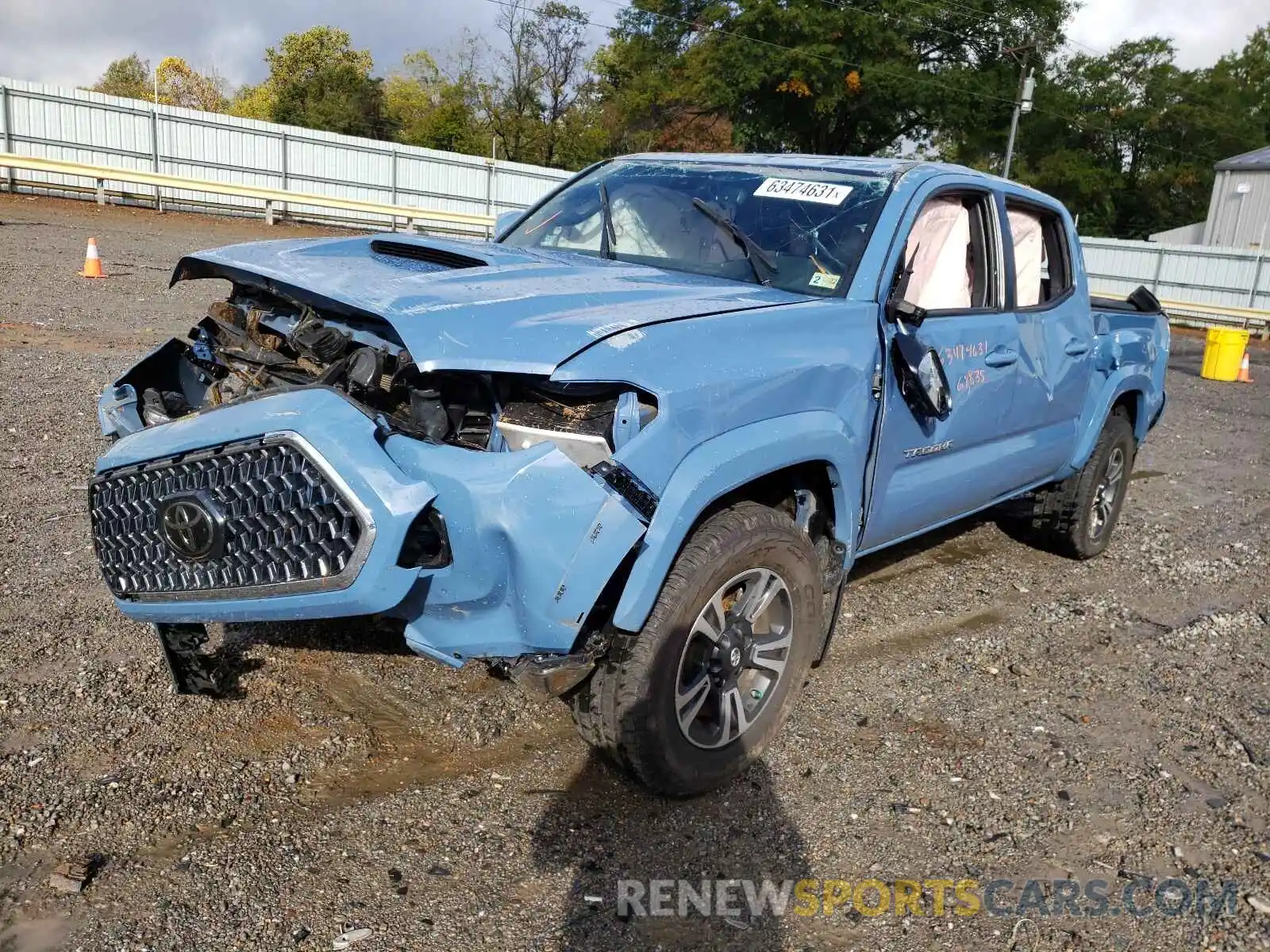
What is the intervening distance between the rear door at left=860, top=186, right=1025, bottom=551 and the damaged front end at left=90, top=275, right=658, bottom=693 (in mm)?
1408

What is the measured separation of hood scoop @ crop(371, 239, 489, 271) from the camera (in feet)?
11.8

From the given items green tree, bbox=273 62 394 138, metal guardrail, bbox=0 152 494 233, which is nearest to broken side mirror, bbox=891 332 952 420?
metal guardrail, bbox=0 152 494 233

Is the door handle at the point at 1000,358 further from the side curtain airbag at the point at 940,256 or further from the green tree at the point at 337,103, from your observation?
the green tree at the point at 337,103

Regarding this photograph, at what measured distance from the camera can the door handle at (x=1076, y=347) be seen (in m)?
5.07

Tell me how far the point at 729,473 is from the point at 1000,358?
77.7 inches

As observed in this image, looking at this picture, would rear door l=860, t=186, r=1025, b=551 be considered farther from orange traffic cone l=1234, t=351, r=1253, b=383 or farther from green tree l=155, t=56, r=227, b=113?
green tree l=155, t=56, r=227, b=113

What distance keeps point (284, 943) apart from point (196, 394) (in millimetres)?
2135

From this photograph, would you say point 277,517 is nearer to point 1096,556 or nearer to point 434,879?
point 434,879

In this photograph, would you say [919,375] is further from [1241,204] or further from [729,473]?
[1241,204]

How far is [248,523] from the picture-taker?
2826 millimetres

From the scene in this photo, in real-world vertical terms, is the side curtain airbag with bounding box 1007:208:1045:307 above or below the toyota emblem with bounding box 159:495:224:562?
above

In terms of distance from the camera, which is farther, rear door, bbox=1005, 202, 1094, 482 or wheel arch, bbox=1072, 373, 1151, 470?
wheel arch, bbox=1072, 373, 1151, 470

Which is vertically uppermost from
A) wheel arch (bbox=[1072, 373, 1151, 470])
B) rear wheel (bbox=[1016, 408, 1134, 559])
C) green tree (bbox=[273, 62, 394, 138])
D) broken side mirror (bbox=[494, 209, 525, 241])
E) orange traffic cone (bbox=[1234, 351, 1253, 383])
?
green tree (bbox=[273, 62, 394, 138])

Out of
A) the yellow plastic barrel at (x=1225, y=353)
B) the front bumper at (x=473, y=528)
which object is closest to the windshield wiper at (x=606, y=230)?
the front bumper at (x=473, y=528)
